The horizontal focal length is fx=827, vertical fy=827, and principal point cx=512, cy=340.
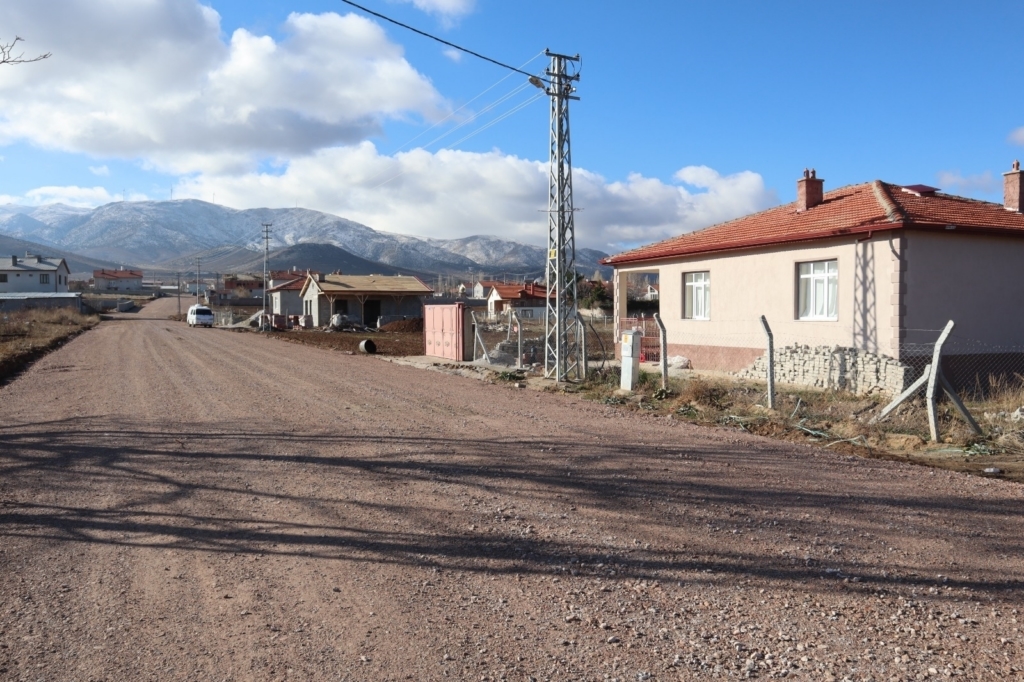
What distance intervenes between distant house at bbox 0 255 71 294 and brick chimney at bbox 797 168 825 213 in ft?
332

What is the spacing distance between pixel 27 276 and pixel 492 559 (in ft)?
367

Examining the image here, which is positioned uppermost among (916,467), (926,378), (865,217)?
(865,217)

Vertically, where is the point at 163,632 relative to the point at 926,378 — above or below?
below

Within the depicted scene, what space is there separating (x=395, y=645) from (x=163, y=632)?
1.33m

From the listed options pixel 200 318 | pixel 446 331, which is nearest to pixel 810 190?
pixel 446 331

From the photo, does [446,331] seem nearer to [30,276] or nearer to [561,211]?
[561,211]

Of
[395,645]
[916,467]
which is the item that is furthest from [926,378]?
[395,645]

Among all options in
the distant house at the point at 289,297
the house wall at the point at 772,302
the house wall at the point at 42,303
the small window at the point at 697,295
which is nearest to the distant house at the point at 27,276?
the house wall at the point at 42,303

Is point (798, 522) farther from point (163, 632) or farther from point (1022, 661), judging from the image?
point (163, 632)

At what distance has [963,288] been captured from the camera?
55.8 ft

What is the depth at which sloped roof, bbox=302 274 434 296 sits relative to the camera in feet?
206

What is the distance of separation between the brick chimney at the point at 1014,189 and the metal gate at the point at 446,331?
48.3 feet

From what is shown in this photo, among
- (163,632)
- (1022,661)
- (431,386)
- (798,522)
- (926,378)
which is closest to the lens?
(1022,661)

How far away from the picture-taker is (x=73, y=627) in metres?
4.69
